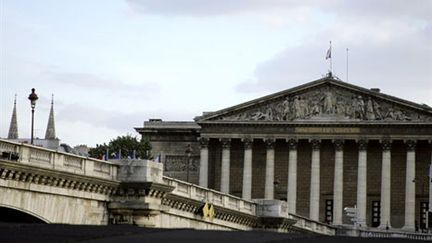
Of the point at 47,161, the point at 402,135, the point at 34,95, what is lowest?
the point at 47,161

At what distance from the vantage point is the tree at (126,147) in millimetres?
136625

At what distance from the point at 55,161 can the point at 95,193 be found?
4.60 metres

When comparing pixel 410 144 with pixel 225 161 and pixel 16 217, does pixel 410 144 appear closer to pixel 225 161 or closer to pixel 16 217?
pixel 225 161

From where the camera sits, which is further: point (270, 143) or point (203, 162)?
point (203, 162)

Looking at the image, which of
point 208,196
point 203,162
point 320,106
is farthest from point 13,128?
point 208,196

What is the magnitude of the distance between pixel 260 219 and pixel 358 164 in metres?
64.7

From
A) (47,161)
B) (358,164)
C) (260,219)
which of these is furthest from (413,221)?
(47,161)

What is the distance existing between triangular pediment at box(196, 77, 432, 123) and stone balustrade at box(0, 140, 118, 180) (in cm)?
9117

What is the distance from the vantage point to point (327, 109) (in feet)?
474

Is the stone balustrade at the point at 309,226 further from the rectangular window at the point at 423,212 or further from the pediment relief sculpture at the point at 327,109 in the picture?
the pediment relief sculpture at the point at 327,109

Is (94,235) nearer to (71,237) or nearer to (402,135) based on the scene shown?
(71,237)

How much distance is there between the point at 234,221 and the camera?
7544 centimetres

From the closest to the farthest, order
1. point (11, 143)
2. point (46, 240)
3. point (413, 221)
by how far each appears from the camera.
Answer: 1. point (46, 240)
2. point (11, 143)
3. point (413, 221)

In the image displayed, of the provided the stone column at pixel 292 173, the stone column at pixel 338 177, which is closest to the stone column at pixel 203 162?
the stone column at pixel 292 173
